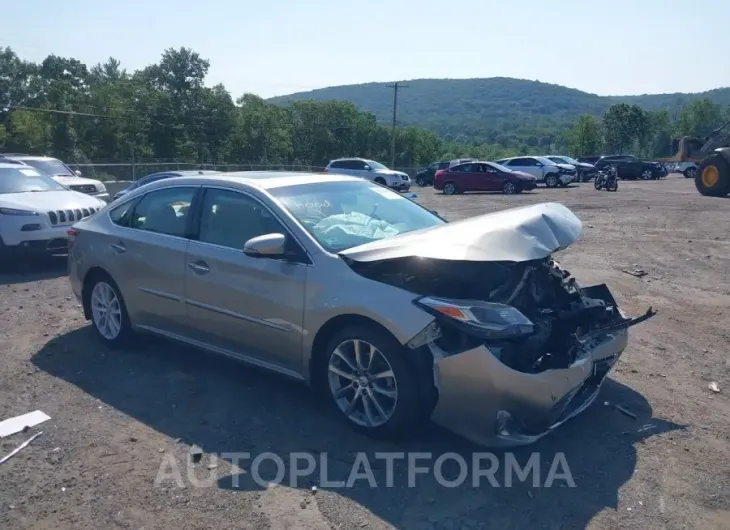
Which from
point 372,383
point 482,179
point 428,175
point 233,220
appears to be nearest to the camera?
point 372,383

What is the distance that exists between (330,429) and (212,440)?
77 centimetres

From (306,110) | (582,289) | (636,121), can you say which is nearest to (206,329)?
(582,289)

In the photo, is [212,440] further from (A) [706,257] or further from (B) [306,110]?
(B) [306,110]

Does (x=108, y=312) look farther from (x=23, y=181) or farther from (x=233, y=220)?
(x=23, y=181)

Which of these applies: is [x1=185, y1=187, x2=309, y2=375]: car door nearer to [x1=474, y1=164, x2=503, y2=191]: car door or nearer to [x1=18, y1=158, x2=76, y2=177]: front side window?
[x1=18, y1=158, x2=76, y2=177]: front side window

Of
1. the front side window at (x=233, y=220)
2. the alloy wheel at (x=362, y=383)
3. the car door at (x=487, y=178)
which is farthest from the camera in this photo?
the car door at (x=487, y=178)

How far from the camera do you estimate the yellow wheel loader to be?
24.9 meters

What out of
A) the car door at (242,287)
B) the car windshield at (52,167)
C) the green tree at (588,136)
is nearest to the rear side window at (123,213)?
the car door at (242,287)

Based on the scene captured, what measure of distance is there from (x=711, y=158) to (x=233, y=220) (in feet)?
80.8

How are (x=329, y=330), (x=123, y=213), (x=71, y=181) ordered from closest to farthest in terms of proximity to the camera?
(x=329, y=330)
(x=123, y=213)
(x=71, y=181)

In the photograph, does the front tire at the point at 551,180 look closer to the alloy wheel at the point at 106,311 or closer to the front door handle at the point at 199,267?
the alloy wheel at the point at 106,311

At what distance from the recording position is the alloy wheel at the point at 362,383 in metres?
4.26

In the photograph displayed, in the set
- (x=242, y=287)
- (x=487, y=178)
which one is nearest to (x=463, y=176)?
(x=487, y=178)

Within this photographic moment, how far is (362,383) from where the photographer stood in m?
4.36
